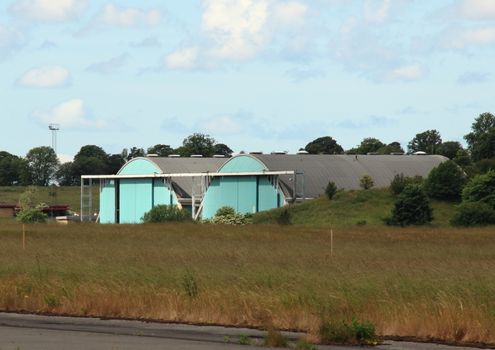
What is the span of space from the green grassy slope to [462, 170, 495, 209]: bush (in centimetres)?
200

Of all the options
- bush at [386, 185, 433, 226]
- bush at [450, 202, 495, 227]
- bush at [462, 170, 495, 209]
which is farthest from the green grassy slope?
bush at [450, 202, 495, 227]

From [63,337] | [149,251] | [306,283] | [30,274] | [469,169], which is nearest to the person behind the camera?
[63,337]

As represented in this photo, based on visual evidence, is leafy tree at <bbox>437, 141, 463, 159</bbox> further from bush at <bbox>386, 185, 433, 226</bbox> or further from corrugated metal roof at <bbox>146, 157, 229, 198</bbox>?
bush at <bbox>386, 185, 433, 226</bbox>

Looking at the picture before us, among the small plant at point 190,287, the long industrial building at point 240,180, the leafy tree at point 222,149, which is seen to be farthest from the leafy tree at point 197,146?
the small plant at point 190,287

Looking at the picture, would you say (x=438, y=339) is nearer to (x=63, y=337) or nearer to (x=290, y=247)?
(x=63, y=337)

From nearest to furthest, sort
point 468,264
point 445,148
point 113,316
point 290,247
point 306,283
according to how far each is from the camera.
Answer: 1. point 113,316
2. point 306,283
3. point 468,264
4. point 290,247
5. point 445,148

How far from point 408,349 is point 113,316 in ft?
23.3

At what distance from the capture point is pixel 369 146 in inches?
7146

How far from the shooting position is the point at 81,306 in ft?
76.9

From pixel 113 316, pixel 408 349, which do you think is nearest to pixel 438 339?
pixel 408 349

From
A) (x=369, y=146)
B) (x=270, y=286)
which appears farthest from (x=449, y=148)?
(x=270, y=286)

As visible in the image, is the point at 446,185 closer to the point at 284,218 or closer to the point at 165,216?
the point at 284,218

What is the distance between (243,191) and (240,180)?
998mm

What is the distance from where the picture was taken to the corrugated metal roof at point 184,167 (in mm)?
103562
